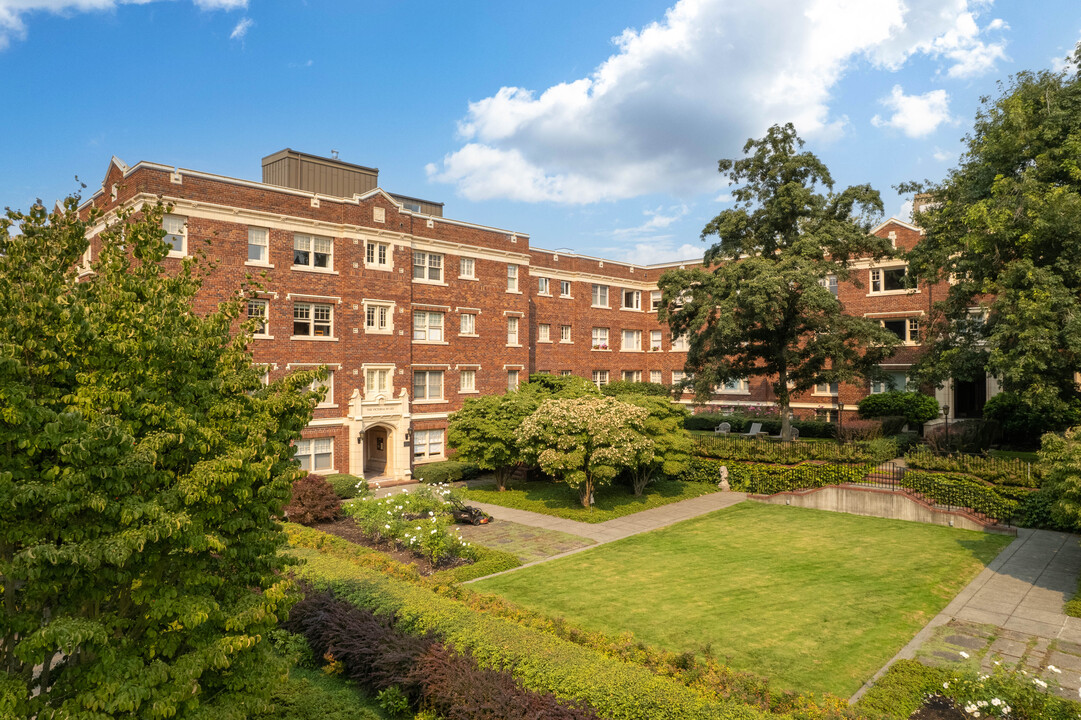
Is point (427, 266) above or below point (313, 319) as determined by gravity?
above

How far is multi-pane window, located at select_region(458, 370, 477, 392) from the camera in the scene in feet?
118

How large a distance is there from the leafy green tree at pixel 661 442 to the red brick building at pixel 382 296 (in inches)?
446

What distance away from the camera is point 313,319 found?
29.7 metres

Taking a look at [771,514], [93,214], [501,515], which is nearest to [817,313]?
[771,514]

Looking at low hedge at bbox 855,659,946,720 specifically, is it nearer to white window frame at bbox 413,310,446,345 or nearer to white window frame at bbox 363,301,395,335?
white window frame at bbox 363,301,395,335

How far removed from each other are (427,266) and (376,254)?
10.8ft

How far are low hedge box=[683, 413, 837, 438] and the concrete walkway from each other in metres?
Answer: 19.6

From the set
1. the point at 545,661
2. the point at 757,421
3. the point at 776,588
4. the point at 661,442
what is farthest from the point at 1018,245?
the point at 545,661

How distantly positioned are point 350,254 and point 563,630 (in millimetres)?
23374

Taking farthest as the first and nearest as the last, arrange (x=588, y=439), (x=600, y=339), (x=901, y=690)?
(x=600, y=339)
(x=588, y=439)
(x=901, y=690)

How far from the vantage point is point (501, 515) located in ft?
81.8

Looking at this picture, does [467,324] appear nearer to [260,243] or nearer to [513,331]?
[513,331]

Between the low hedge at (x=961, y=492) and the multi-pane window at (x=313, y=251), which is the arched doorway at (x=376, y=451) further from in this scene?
the low hedge at (x=961, y=492)

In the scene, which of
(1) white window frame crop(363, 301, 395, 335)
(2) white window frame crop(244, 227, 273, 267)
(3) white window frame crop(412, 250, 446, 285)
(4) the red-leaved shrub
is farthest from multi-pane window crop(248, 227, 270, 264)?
(4) the red-leaved shrub
